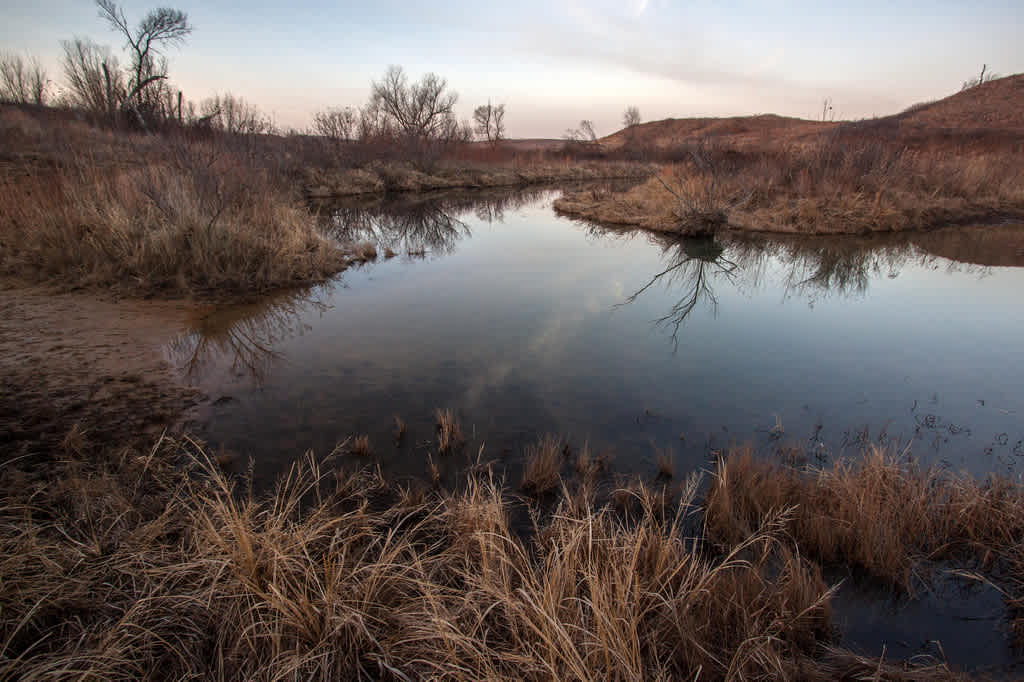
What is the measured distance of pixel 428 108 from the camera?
130ft

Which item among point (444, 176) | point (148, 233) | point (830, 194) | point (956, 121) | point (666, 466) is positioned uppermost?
point (956, 121)

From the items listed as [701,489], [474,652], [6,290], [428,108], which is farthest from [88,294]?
[428,108]

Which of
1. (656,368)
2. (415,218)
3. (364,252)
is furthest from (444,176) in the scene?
(656,368)

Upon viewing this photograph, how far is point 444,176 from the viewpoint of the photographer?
90.3 ft

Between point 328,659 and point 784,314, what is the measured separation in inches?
297

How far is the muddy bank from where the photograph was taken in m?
21.8

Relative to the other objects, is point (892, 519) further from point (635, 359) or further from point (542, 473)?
point (635, 359)

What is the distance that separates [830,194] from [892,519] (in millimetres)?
14397

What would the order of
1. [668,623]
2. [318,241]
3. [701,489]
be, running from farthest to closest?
1. [318,241]
2. [701,489]
3. [668,623]

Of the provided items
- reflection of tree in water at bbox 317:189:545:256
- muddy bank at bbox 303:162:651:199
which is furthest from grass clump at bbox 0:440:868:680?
muddy bank at bbox 303:162:651:199

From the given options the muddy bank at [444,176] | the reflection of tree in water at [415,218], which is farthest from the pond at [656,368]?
the muddy bank at [444,176]

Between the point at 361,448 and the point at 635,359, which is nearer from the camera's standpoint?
the point at 361,448

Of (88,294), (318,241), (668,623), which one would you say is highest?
(318,241)

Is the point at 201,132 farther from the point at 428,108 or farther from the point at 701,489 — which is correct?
the point at 428,108
